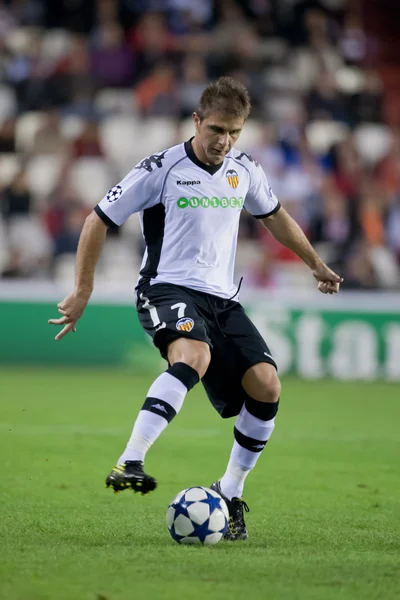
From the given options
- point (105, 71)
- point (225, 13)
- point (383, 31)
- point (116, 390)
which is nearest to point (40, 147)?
point (105, 71)

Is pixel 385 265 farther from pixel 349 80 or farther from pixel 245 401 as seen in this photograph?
pixel 245 401

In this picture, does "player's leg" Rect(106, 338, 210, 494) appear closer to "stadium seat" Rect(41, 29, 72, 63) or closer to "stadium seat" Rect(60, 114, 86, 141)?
"stadium seat" Rect(60, 114, 86, 141)

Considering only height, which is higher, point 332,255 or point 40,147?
point 40,147

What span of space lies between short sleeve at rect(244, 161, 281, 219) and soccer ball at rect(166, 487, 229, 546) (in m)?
1.64

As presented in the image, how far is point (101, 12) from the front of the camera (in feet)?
59.0

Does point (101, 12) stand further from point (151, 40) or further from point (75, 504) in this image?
point (75, 504)

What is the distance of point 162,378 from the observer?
4.96 meters

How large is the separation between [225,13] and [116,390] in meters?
8.84

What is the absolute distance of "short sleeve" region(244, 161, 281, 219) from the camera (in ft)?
18.7

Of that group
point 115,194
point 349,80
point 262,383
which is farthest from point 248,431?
point 349,80

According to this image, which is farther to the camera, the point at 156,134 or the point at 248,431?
the point at 156,134

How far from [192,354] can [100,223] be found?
2.70ft

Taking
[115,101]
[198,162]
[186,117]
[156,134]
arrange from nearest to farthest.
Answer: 1. [198,162]
2. [156,134]
3. [186,117]
4. [115,101]

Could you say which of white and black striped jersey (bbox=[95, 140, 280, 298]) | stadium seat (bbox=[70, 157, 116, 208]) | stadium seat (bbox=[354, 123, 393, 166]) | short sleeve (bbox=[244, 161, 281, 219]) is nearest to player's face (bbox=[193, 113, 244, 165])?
white and black striped jersey (bbox=[95, 140, 280, 298])
